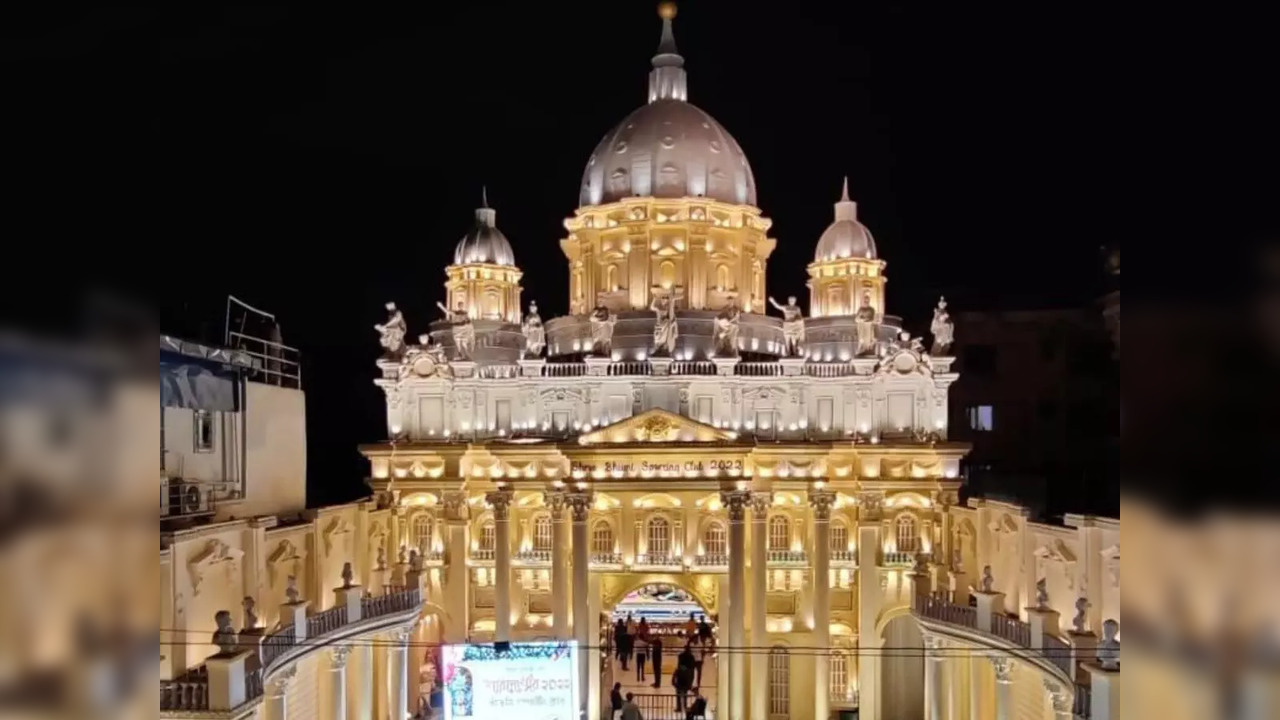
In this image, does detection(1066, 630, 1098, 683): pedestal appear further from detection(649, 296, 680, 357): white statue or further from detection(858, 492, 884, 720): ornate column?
detection(649, 296, 680, 357): white statue

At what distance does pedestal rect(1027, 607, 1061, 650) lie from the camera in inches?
945

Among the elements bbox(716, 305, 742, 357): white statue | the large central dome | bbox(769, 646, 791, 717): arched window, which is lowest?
bbox(769, 646, 791, 717): arched window

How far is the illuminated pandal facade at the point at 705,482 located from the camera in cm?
3628

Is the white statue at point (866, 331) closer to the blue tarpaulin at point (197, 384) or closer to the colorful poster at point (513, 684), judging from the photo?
the colorful poster at point (513, 684)

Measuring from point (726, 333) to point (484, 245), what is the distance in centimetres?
1503

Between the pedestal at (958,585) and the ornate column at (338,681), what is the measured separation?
69.4ft

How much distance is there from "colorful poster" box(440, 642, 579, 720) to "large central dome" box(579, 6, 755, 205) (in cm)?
2356

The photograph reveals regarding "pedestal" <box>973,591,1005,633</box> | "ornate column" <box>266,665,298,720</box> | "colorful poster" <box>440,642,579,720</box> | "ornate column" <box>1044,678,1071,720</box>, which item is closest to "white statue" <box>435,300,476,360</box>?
"colorful poster" <box>440,642,579,720</box>

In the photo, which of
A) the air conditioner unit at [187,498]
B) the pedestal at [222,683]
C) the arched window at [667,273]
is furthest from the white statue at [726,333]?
the pedestal at [222,683]

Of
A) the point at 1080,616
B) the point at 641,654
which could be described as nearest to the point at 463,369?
the point at 641,654

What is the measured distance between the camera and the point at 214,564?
24.4m

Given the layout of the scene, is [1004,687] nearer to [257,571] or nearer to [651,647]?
[651,647]

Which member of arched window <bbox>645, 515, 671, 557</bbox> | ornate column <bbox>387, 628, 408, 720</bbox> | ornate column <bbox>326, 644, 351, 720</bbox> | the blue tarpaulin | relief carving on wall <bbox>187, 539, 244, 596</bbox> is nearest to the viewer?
relief carving on wall <bbox>187, 539, 244, 596</bbox>
